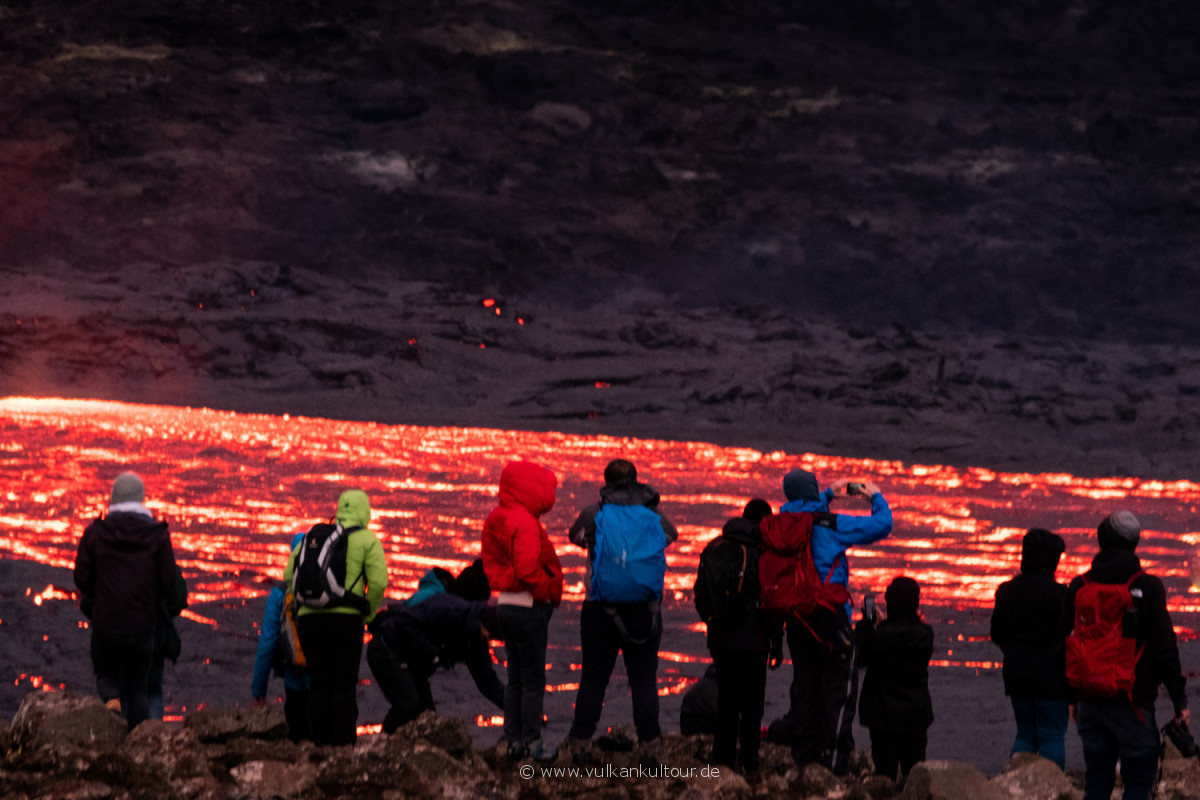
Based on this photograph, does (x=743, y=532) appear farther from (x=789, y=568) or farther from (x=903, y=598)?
(x=903, y=598)

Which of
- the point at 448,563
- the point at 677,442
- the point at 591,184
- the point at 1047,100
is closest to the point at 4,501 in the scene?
the point at 448,563

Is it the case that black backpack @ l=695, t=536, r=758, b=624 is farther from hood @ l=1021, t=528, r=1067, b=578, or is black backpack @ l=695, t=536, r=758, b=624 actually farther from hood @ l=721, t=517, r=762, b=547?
hood @ l=1021, t=528, r=1067, b=578

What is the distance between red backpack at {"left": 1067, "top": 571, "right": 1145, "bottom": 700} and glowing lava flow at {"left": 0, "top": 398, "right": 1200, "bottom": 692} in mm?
5620

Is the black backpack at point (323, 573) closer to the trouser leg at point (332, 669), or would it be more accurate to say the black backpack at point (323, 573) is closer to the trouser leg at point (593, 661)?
the trouser leg at point (332, 669)

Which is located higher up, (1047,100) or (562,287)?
(1047,100)

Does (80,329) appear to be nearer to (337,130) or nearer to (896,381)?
(896,381)

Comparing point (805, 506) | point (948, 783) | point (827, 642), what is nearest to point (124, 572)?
point (805, 506)

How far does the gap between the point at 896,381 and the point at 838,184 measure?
3328cm

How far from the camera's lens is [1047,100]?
273 ft

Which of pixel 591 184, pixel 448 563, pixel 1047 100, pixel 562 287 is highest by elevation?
pixel 1047 100

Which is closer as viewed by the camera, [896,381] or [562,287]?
[896,381]

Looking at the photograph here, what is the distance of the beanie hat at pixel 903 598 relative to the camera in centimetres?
643

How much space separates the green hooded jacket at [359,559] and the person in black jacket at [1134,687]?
2819mm

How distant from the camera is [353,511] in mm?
6227
